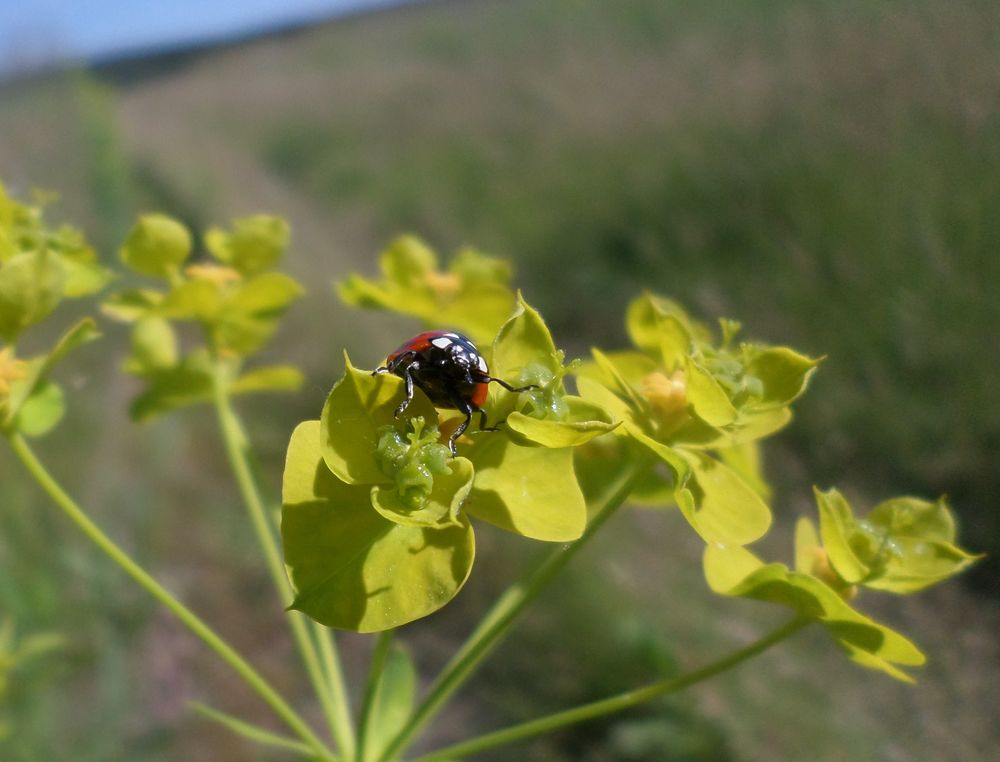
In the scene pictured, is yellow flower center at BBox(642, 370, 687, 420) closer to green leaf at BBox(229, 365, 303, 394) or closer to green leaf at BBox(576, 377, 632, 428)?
green leaf at BBox(576, 377, 632, 428)

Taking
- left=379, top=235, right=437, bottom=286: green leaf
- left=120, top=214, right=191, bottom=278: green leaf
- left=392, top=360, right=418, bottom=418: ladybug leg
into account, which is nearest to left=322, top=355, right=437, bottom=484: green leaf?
left=392, top=360, right=418, bottom=418: ladybug leg

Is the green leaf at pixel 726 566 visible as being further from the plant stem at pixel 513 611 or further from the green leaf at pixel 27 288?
the green leaf at pixel 27 288

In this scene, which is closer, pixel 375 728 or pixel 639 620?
Answer: pixel 375 728

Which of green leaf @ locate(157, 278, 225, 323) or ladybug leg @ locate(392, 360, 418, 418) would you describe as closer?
ladybug leg @ locate(392, 360, 418, 418)

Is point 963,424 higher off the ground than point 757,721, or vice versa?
point 963,424

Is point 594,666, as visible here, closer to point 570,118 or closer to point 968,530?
point 968,530

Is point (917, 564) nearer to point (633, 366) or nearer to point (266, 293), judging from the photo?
point (633, 366)

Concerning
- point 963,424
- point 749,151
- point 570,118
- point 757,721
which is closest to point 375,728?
point 757,721
